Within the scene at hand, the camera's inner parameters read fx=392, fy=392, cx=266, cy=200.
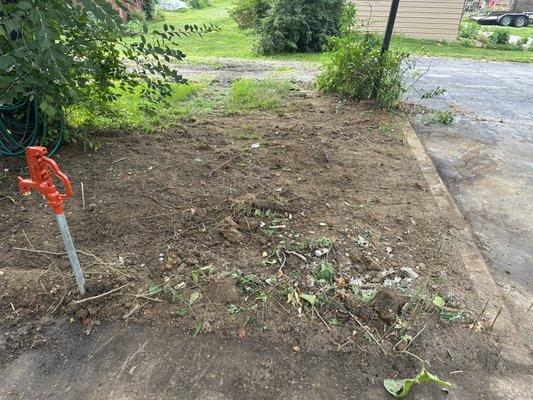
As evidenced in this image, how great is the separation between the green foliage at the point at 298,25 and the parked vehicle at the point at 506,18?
1592 cm

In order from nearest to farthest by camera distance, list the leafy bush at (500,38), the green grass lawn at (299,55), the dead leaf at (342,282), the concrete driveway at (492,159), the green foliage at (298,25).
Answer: the dead leaf at (342,282) → the concrete driveway at (492,159) → the green foliage at (298,25) → the green grass lawn at (299,55) → the leafy bush at (500,38)

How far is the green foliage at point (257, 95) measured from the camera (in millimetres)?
5559

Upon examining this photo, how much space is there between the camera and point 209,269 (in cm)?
243

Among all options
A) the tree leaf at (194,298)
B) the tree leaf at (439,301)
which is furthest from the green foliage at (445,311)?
the tree leaf at (194,298)

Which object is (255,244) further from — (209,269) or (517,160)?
(517,160)

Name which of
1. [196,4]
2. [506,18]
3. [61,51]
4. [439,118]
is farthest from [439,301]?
[196,4]

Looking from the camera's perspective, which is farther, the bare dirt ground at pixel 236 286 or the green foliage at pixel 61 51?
the green foliage at pixel 61 51

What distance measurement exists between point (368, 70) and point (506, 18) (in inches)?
905

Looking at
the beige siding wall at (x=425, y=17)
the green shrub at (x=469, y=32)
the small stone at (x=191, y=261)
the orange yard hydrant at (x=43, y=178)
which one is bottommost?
the small stone at (x=191, y=261)

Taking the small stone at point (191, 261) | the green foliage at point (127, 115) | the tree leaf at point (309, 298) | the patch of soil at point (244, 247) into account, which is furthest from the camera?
the green foliage at point (127, 115)

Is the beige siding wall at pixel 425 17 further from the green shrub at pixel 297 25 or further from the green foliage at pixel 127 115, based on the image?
the green foliage at pixel 127 115

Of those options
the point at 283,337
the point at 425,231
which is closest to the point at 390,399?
the point at 283,337

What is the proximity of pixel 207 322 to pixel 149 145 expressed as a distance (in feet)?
8.28

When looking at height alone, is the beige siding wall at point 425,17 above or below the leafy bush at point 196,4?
below
